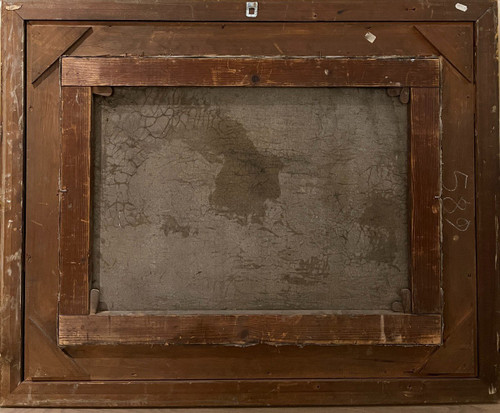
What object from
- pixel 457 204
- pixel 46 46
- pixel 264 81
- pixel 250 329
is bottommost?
pixel 250 329

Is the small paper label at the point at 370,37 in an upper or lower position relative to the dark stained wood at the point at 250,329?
upper

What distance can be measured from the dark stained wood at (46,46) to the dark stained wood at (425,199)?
1.39m

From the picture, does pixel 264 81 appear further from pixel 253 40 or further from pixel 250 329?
pixel 250 329

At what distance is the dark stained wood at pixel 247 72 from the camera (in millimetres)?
1657

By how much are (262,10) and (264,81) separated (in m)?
0.29

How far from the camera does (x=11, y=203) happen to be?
1.68 metres

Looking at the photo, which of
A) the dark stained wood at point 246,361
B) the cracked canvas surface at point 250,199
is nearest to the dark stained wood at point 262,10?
the cracked canvas surface at point 250,199

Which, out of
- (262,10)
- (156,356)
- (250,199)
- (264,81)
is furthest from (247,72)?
(156,356)

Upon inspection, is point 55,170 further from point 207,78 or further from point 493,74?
point 493,74

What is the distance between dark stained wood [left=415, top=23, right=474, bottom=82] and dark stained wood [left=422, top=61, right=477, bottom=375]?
33 mm

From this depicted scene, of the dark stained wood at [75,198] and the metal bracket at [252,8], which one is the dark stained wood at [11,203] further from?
the metal bracket at [252,8]

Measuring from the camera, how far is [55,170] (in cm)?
168

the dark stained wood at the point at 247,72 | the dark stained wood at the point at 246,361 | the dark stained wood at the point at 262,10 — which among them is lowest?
the dark stained wood at the point at 246,361

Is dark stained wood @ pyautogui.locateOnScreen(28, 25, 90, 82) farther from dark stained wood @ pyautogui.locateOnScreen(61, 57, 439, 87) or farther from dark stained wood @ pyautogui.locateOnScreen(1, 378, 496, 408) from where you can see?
dark stained wood @ pyautogui.locateOnScreen(1, 378, 496, 408)
